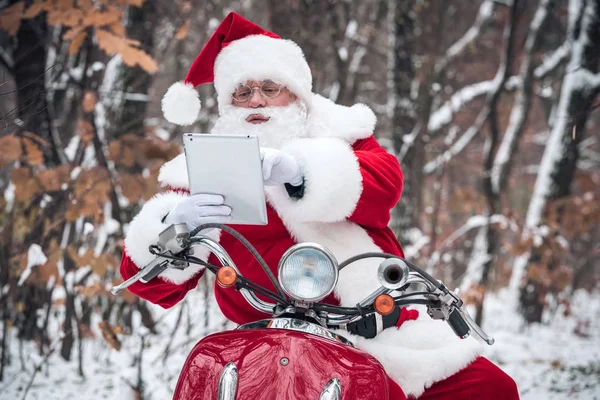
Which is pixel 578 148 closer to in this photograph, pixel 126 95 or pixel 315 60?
pixel 315 60

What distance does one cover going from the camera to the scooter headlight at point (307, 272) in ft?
4.95

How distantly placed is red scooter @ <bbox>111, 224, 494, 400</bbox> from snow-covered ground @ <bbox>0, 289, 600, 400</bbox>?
6.42 feet

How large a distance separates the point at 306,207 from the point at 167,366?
3.06 m

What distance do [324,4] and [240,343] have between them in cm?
495

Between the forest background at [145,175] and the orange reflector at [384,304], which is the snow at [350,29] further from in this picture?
the orange reflector at [384,304]

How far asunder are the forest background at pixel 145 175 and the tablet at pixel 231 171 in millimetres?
886

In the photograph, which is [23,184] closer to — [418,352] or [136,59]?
[136,59]

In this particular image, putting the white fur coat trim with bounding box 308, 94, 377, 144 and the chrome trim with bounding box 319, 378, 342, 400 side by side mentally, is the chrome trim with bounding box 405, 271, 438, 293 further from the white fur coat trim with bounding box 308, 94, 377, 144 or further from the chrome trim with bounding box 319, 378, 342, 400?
the white fur coat trim with bounding box 308, 94, 377, 144

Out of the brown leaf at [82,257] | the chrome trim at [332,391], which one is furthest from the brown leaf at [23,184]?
the chrome trim at [332,391]

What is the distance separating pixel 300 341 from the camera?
1518 mm

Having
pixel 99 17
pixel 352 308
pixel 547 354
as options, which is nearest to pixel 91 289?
pixel 99 17

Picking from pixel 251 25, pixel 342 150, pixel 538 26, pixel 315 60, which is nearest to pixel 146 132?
pixel 251 25

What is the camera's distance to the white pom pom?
8.71ft

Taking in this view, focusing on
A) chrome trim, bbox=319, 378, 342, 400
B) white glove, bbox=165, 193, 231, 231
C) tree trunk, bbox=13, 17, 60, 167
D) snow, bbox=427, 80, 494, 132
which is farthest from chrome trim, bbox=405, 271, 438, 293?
snow, bbox=427, 80, 494, 132
